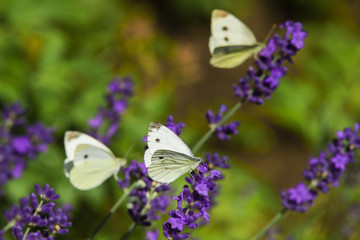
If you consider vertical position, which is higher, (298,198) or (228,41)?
(228,41)

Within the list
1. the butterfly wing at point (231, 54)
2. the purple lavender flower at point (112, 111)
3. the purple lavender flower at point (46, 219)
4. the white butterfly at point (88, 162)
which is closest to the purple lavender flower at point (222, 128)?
the butterfly wing at point (231, 54)

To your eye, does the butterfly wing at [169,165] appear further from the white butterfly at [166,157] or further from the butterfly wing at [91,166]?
the butterfly wing at [91,166]

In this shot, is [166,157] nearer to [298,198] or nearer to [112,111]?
[298,198]

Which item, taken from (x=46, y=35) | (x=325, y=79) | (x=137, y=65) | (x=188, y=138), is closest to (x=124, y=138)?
(x=188, y=138)

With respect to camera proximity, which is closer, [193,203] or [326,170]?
[193,203]

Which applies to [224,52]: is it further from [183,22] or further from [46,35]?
[183,22]

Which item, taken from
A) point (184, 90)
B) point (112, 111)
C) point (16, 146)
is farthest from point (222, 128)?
point (184, 90)

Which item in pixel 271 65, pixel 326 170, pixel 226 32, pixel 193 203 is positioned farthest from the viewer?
pixel 226 32
